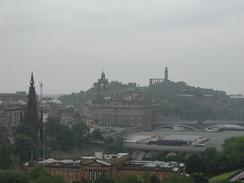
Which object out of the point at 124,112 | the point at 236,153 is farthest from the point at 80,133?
the point at 124,112

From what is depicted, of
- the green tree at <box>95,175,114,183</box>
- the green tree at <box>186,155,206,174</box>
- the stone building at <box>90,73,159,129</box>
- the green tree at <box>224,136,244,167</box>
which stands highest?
the stone building at <box>90,73,159,129</box>

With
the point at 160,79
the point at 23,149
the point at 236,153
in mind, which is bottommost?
the point at 23,149

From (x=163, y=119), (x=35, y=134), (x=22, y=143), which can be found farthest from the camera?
(x=163, y=119)

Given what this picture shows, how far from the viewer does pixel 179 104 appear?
121250 millimetres

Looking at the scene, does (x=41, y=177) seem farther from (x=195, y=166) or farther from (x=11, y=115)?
(x=11, y=115)

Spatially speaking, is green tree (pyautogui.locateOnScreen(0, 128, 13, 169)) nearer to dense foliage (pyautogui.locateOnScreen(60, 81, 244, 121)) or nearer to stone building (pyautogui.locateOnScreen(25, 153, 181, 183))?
stone building (pyautogui.locateOnScreen(25, 153, 181, 183))

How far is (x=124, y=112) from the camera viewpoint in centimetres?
9969

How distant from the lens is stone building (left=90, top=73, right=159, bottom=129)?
9825cm

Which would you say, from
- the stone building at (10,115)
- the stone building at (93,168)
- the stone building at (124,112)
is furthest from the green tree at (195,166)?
the stone building at (124,112)

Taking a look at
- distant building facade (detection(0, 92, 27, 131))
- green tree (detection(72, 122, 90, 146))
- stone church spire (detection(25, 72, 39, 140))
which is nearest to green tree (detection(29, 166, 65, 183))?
stone church spire (detection(25, 72, 39, 140))

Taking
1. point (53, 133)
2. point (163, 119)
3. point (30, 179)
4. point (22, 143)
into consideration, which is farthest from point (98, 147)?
point (163, 119)

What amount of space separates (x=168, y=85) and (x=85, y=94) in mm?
19808

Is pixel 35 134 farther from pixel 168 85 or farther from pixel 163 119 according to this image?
pixel 168 85

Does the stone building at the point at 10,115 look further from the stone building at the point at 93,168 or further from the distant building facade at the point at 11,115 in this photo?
the stone building at the point at 93,168
